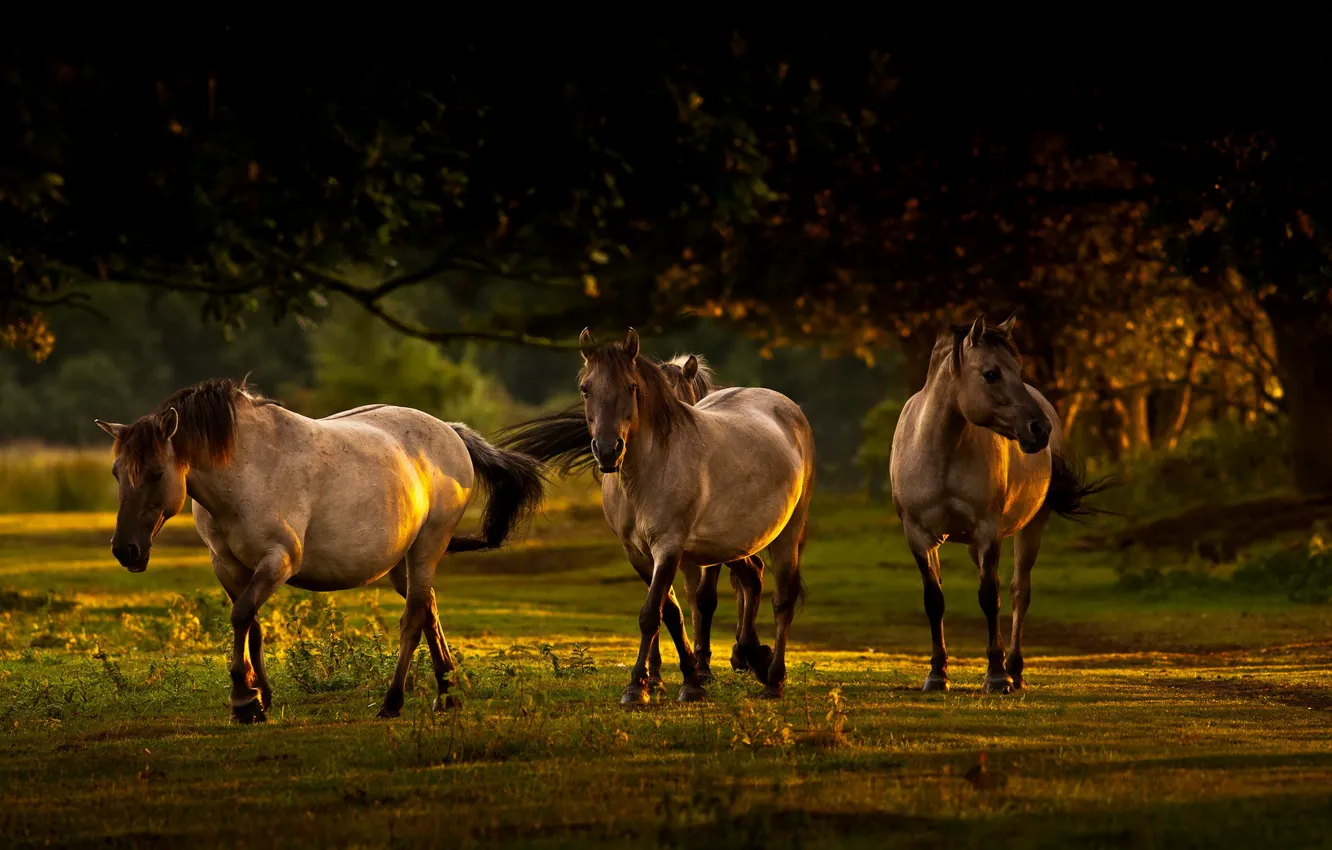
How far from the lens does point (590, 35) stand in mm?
17344

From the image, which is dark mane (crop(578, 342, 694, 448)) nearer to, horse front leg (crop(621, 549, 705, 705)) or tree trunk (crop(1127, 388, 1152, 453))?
horse front leg (crop(621, 549, 705, 705))

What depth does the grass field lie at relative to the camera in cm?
846

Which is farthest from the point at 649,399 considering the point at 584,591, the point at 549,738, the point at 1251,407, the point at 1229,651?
the point at 1251,407

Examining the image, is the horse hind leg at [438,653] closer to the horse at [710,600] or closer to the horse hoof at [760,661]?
the horse at [710,600]

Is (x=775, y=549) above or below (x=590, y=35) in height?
below

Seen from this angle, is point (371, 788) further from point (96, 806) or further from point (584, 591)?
point (584, 591)

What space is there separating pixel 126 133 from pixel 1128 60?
11.4m

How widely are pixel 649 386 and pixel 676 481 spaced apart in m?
0.66

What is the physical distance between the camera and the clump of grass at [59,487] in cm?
4534

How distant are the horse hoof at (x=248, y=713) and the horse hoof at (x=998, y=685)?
5.21 meters

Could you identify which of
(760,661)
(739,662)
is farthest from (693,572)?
(760,661)

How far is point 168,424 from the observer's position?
11906 millimetres

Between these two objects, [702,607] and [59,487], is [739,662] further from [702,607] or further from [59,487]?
[59,487]

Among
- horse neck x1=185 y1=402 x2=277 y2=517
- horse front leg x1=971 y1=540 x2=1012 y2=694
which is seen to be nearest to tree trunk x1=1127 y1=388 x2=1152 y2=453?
horse front leg x1=971 y1=540 x2=1012 y2=694
